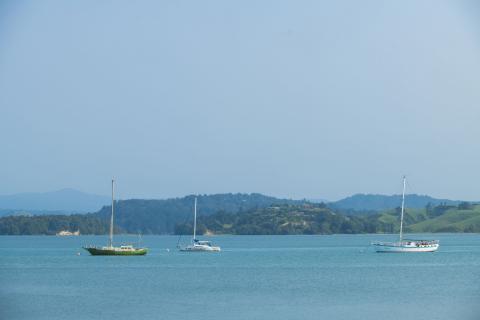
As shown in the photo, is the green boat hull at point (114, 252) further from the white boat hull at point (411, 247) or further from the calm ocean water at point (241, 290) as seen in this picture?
the white boat hull at point (411, 247)

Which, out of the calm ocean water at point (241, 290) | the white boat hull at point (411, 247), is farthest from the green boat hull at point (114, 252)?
the white boat hull at point (411, 247)

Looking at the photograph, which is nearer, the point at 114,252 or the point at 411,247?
the point at 114,252

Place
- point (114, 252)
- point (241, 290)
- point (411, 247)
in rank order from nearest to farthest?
point (241, 290) < point (114, 252) < point (411, 247)

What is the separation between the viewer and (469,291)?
2552 inches

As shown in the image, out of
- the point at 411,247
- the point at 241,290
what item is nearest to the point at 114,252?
the point at 411,247

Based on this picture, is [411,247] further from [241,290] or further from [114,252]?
[241,290]

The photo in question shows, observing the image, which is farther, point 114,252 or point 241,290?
point 114,252

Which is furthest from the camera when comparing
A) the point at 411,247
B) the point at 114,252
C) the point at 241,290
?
the point at 411,247

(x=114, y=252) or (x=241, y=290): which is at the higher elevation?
(x=114, y=252)

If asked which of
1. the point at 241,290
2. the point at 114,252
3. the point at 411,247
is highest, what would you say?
the point at 411,247

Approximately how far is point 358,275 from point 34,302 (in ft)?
99.9

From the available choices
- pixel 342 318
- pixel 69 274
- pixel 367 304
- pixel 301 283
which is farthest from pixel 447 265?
pixel 342 318

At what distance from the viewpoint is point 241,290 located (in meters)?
66.2

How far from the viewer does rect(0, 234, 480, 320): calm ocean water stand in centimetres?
5272
